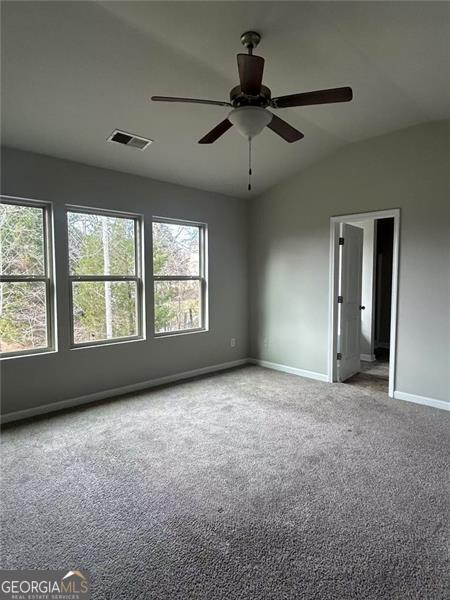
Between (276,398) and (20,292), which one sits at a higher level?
(20,292)

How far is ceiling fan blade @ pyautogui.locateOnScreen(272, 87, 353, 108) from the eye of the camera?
6.70 ft

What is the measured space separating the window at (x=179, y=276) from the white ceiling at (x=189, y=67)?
3.63ft

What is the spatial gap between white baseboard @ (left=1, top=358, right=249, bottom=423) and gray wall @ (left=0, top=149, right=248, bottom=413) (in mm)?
52

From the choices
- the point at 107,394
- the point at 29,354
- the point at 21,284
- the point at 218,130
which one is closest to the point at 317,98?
the point at 218,130

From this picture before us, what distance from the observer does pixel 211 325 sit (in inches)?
202

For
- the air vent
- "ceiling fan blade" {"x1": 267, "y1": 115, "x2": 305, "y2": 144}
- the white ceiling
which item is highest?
the white ceiling

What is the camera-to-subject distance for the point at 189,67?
2.69 meters

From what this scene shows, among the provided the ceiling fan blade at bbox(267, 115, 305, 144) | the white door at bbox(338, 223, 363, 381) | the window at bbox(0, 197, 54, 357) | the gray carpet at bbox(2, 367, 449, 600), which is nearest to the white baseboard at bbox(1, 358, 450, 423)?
the gray carpet at bbox(2, 367, 449, 600)

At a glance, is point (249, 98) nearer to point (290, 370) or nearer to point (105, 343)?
point (105, 343)

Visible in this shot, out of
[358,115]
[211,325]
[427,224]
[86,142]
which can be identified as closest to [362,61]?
[358,115]

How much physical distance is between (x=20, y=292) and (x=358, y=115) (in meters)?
3.85

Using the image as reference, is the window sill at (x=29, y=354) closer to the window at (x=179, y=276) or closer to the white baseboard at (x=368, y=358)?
the window at (x=179, y=276)

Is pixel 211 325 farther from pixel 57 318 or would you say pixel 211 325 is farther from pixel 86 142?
pixel 86 142

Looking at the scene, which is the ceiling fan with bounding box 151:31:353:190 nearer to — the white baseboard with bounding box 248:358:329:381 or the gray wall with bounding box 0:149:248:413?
the gray wall with bounding box 0:149:248:413
